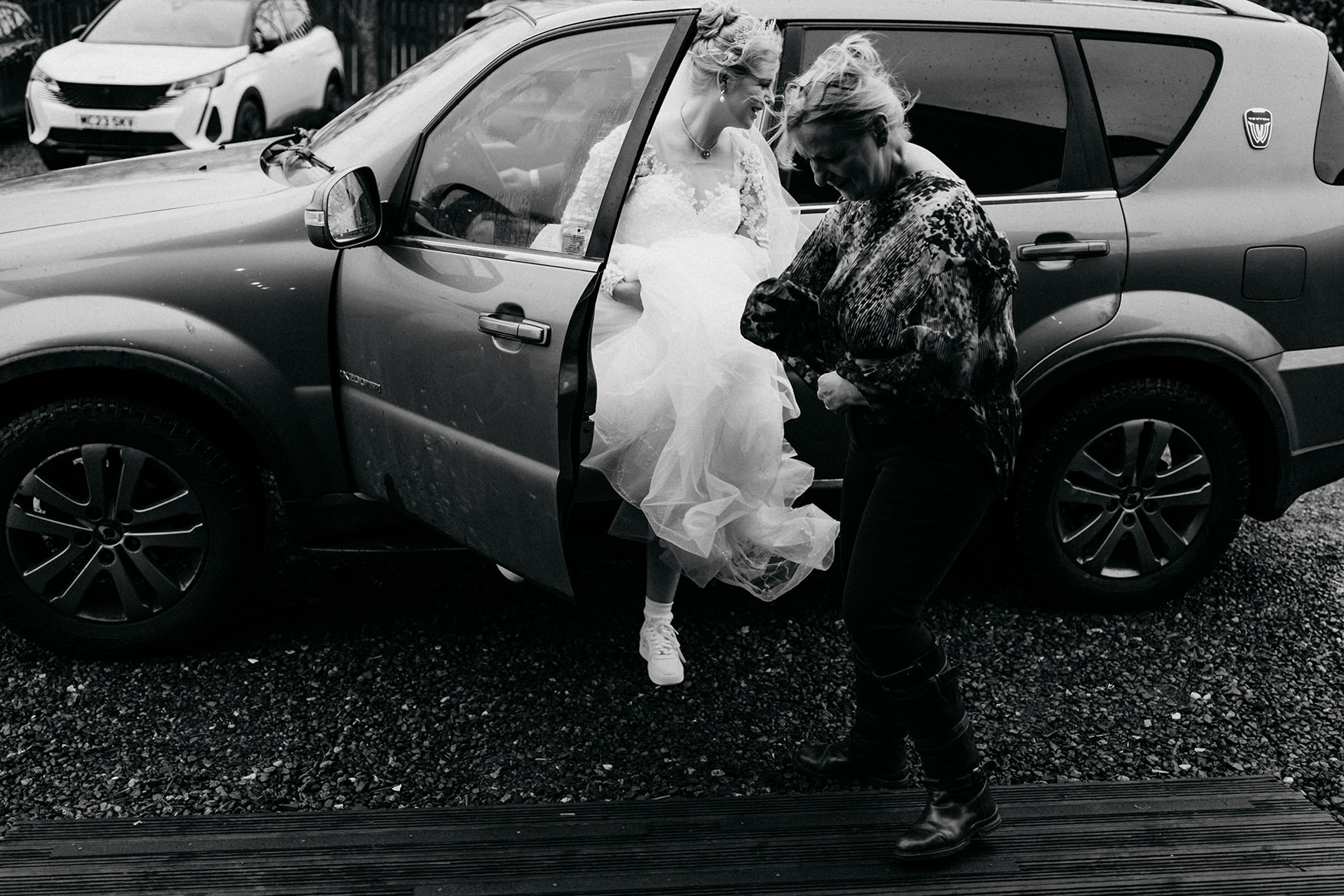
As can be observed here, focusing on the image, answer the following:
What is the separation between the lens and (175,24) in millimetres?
10328

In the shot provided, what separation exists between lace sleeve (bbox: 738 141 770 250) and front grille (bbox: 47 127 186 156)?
7650mm

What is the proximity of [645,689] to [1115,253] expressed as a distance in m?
1.84

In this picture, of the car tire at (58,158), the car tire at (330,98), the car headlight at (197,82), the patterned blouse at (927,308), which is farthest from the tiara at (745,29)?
the car tire at (330,98)

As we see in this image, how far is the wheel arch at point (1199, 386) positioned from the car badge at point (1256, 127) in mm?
632

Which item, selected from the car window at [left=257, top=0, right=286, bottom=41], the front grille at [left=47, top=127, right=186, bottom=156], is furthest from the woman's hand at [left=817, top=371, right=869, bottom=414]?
the car window at [left=257, top=0, right=286, bottom=41]

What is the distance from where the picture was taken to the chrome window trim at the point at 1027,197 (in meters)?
3.44

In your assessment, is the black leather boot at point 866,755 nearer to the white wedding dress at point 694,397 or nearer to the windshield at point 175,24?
the white wedding dress at point 694,397

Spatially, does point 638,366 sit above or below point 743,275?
below

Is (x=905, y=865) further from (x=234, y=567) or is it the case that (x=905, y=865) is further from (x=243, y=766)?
(x=234, y=567)

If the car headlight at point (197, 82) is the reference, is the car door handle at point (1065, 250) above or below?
above

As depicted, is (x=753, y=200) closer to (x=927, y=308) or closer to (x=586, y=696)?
(x=927, y=308)

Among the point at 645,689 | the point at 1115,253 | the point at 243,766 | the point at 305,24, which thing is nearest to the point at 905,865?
the point at 645,689

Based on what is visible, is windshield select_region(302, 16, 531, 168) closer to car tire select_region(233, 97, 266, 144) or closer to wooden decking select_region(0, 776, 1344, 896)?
wooden decking select_region(0, 776, 1344, 896)

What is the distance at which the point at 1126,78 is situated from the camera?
11.9ft
